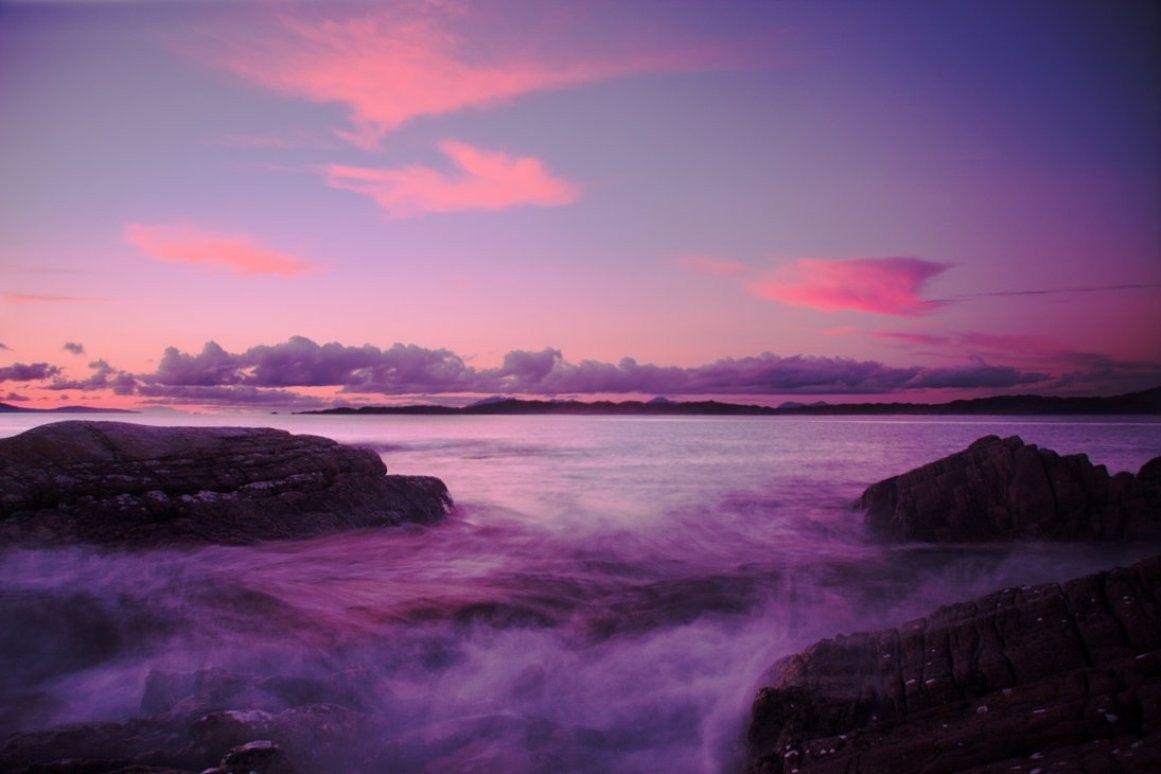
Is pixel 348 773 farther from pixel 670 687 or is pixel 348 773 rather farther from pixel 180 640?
pixel 180 640

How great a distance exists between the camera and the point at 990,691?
4.50m

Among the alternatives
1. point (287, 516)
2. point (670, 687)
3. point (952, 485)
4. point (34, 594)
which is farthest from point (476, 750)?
point (952, 485)

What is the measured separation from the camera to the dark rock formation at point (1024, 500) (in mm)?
11812

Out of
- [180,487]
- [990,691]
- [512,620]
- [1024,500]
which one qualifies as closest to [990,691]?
[990,691]

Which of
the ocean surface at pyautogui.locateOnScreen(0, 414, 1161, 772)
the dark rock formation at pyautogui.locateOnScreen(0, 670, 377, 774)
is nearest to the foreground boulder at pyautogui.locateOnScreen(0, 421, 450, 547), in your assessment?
the ocean surface at pyautogui.locateOnScreen(0, 414, 1161, 772)

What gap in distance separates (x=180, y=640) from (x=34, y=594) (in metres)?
2.55

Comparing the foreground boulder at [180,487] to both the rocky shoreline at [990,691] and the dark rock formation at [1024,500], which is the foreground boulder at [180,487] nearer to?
the rocky shoreline at [990,691]

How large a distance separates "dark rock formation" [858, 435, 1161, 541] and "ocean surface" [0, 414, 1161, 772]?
18.9 inches

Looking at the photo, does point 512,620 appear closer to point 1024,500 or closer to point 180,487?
point 180,487

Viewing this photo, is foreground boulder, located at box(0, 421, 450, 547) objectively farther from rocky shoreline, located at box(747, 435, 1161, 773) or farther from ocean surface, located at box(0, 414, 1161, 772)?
rocky shoreline, located at box(747, 435, 1161, 773)

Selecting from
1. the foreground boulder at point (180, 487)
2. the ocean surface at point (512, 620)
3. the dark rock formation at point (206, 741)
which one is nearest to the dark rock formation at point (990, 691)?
the ocean surface at point (512, 620)

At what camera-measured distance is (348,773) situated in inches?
201

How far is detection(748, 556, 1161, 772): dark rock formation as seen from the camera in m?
3.62

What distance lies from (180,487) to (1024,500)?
1595 centimetres
